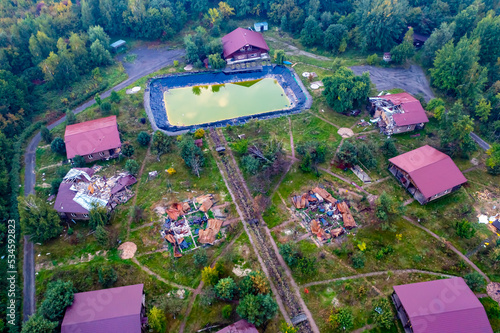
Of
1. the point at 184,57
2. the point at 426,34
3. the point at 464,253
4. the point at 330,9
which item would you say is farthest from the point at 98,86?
the point at 426,34

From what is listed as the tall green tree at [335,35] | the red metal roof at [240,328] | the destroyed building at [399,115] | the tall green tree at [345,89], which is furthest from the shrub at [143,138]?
the tall green tree at [335,35]

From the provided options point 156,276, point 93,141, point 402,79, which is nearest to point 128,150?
point 93,141

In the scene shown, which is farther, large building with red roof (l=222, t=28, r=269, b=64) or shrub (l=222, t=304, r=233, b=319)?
large building with red roof (l=222, t=28, r=269, b=64)

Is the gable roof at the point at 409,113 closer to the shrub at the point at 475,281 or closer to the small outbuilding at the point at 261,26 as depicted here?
the shrub at the point at 475,281

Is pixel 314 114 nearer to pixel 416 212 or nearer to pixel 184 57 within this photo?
pixel 416 212

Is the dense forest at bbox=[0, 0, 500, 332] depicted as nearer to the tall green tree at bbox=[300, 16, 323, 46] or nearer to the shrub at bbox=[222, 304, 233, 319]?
the tall green tree at bbox=[300, 16, 323, 46]

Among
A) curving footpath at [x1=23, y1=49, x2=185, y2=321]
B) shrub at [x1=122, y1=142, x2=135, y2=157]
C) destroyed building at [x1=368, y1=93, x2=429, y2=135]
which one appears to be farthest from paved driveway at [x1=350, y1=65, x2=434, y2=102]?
shrub at [x1=122, y1=142, x2=135, y2=157]
